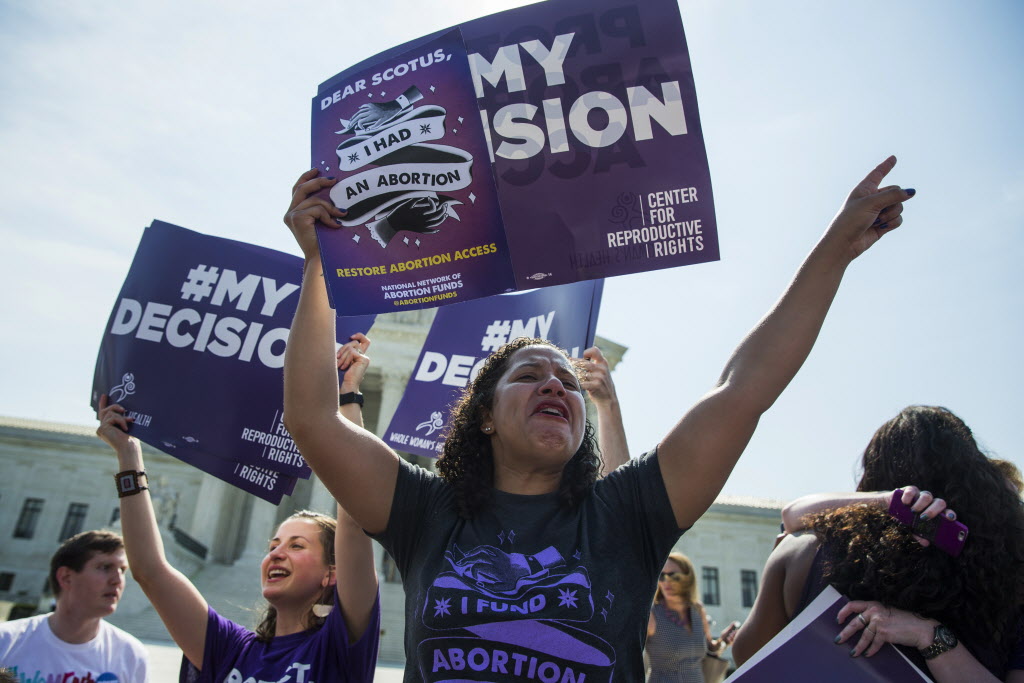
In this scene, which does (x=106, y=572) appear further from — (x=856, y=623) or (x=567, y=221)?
(x=856, y=623)

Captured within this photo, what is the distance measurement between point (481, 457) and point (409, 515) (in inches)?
14.4

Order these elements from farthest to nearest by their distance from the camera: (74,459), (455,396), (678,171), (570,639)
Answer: (74,459) → (455,396) → (678,171) → (570,639)

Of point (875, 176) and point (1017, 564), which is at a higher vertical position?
point (875, 176)

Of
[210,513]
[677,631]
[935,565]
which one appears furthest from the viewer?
[210,513]

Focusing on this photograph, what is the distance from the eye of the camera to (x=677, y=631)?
5.90 metres

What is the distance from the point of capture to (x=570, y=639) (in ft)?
6.09

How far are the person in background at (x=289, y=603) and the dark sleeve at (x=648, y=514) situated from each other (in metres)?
1.29

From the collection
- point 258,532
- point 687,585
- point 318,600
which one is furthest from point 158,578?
point 258,532

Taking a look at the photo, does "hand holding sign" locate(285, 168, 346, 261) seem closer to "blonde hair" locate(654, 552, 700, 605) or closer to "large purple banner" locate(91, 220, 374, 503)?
"large purple banner" locate(91, 220, 374, 503)

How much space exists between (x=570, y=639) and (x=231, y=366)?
3.16 m

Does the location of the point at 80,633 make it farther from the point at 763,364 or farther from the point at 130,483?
the point at 763,364

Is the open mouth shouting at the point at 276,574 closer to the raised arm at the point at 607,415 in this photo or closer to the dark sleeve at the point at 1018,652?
the raised arm at the point at 607,415

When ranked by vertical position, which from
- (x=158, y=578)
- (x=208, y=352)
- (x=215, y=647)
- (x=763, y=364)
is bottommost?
(x=215, y=647)

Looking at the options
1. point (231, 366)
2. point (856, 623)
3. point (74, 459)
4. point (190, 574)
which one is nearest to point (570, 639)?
point (856, 623)
